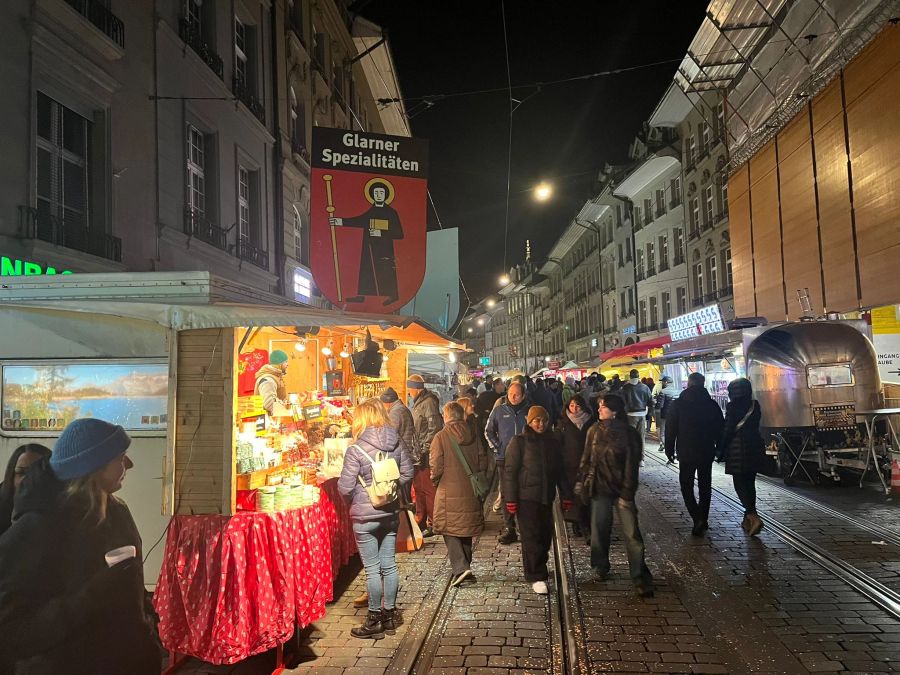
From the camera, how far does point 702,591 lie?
5586mm

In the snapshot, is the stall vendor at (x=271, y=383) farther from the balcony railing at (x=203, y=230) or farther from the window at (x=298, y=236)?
the window at (x=298, y=236)

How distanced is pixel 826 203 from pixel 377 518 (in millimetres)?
13259

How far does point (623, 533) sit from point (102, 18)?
37.0 ft

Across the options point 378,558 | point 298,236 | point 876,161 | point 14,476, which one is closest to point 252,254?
point 298,236

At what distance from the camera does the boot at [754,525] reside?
23.7 ft

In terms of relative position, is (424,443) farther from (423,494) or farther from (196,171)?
(196,171)

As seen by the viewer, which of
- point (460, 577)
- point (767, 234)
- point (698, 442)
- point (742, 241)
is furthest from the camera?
point (742, 241)


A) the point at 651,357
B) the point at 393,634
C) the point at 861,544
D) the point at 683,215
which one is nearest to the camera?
the point at 393,634

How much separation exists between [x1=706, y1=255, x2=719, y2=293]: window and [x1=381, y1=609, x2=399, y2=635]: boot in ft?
87.2

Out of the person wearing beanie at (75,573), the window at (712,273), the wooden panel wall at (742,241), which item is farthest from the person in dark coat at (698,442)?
the window at (712,273)

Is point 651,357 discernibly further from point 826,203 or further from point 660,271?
point 660,271

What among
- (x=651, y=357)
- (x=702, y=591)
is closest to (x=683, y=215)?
(x=651, y=357)

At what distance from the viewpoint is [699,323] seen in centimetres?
2045

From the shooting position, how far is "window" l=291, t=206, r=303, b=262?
19.4 meters
